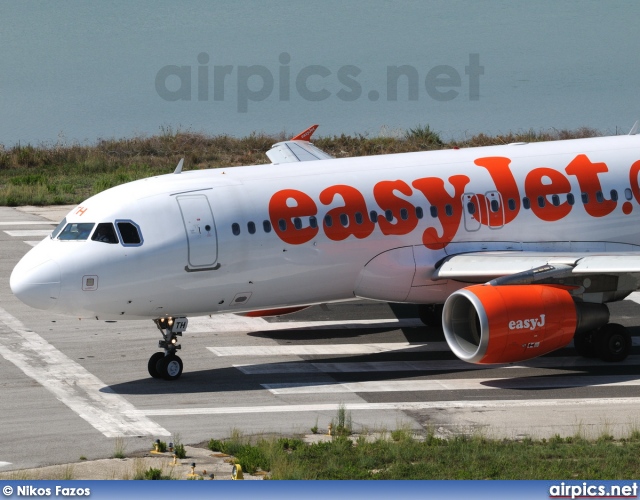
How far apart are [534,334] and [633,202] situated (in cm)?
531

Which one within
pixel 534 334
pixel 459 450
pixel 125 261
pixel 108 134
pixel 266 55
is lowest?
pixel 459 450

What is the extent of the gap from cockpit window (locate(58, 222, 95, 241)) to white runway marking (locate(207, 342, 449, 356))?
4140 mm

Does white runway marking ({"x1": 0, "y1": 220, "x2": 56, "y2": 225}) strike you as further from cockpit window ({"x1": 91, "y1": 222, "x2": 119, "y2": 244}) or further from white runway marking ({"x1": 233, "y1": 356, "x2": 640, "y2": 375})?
cockpit window ({"x1": 91, "y1": 222, "x2": 119, "y2": 244})

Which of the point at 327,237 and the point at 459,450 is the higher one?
the point at 327,237

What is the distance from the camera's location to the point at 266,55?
8019 centimetres

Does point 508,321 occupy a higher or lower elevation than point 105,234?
lower

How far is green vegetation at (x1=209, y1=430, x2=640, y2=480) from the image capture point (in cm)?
1496

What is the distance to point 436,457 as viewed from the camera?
51.6 ft

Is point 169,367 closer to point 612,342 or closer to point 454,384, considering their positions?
point 454,384

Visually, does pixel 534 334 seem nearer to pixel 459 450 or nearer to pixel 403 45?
pixel 459 450

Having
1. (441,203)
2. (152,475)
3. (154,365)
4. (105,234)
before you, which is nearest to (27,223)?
(154,365)

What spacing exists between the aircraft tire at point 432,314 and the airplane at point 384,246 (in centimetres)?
6

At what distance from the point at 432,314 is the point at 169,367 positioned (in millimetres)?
6652

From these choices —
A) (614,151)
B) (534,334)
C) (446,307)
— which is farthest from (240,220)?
(614,151)
